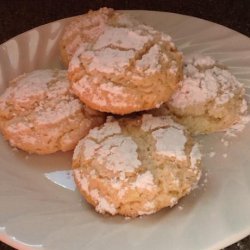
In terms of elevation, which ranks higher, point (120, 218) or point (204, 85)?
point (204, 85)

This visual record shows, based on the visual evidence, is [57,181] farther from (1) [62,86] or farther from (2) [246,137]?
(2) [246,137]

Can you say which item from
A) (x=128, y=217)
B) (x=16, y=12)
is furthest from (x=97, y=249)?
(x=16, y=12)

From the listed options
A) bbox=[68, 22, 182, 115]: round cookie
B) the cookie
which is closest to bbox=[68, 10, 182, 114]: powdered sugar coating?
bbox=[68, 22, 182, 115]: round cookie

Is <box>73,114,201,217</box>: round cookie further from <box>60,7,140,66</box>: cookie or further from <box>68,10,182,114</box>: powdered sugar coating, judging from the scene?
<box>60,7,140,66</box>: cookie

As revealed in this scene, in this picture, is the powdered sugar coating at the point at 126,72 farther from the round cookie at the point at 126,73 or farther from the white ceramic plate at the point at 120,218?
the white ceramic plate at the point at 120,218

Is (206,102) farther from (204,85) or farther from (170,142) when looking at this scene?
(170,142)

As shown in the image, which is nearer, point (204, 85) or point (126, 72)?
point (126, 72)

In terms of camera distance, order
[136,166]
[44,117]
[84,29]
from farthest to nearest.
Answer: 1. [84,29]
2. [44,117]
3. [136,166]

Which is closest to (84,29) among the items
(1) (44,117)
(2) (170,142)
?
(1) (44,117)
